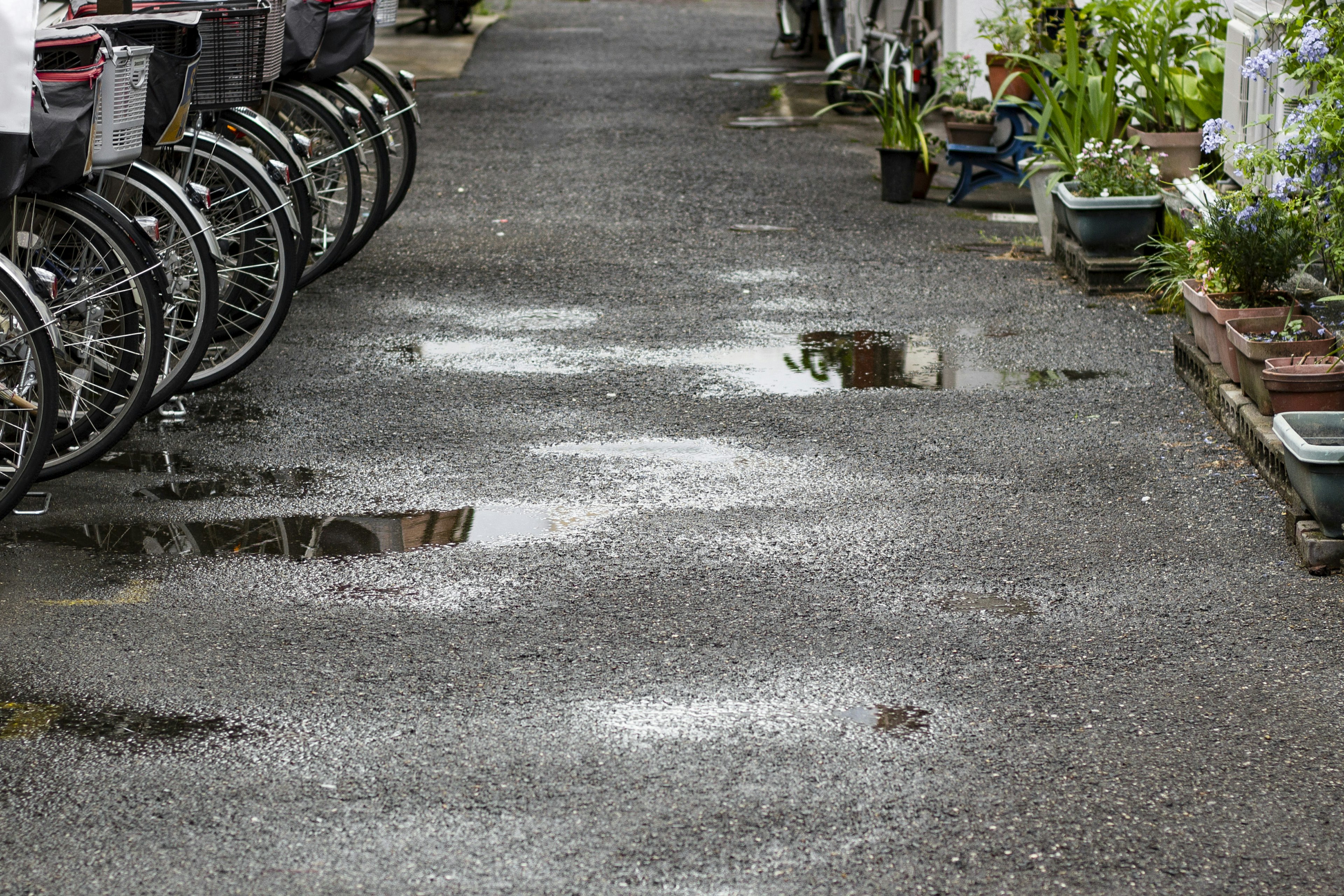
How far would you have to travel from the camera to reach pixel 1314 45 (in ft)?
18.8

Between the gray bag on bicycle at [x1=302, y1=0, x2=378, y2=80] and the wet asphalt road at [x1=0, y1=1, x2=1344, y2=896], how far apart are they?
1104 mm

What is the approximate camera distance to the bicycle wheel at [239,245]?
6.36 m

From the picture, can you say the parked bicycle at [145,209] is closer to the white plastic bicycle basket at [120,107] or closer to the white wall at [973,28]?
the white plastic bicycle basket at [120,107]

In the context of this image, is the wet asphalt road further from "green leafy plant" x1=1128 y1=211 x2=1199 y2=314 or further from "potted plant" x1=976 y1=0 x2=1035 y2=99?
"potted plant" x1=976 y1=0 x2=1035 y2=99

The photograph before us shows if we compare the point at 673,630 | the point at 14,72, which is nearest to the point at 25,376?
the point at 14,72

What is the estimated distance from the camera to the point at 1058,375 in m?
6.71

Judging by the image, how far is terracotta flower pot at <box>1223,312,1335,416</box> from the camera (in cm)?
550

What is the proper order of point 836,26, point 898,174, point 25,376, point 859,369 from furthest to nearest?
point 836,26, point 898,174, point 859,369, point 25,376

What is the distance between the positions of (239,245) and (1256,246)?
12.8 ft

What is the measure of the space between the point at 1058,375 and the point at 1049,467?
1256 mm

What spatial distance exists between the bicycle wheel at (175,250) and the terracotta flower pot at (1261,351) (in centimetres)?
348

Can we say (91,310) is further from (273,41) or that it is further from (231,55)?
(273,41)

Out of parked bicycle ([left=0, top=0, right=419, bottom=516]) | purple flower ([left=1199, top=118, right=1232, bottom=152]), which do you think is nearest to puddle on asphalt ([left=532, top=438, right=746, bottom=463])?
parked bicycle ([left=0, top=0, right=419, bottom=516])

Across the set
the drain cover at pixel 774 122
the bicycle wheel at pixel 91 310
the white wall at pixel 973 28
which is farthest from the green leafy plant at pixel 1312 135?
the drain cover at pixel 774 122
